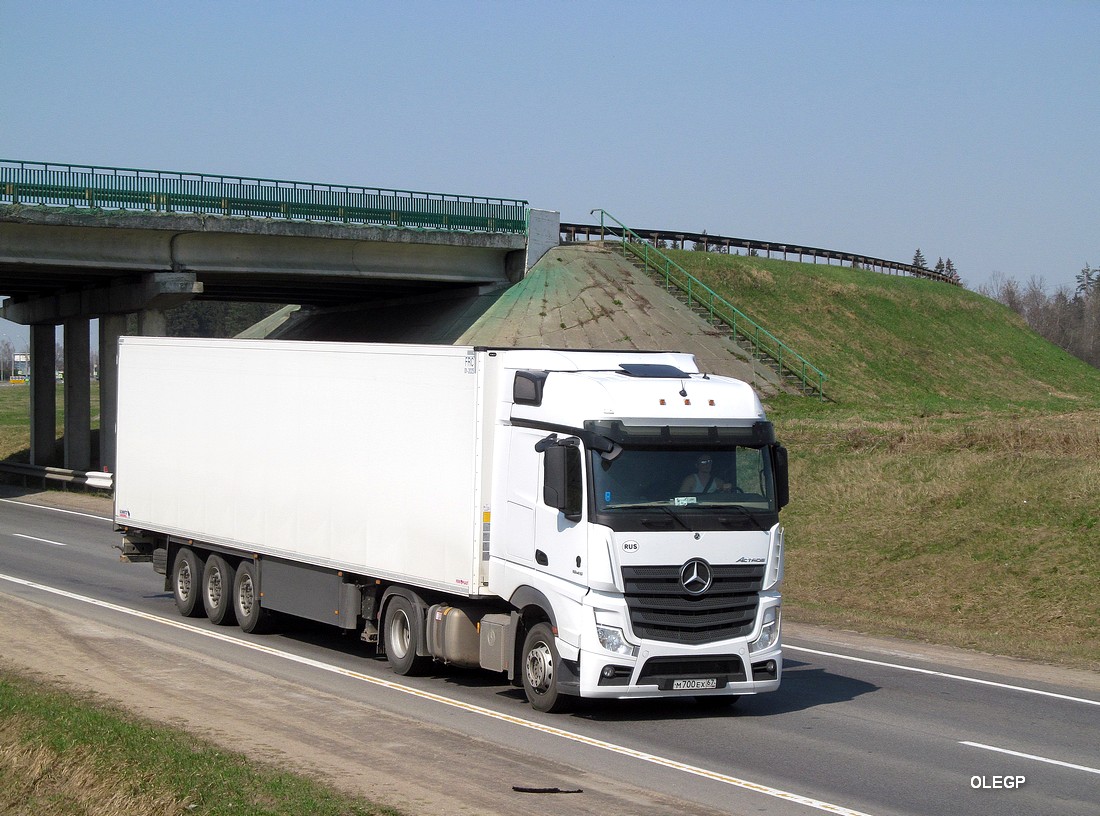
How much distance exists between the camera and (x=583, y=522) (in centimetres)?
1138

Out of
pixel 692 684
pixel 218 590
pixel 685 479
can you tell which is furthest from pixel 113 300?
pixel 692 684

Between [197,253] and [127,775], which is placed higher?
[197,253]

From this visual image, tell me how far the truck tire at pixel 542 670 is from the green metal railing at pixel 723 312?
3191cm

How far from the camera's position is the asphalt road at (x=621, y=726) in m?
9.09


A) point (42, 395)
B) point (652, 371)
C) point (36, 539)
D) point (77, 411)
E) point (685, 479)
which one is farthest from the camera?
point (42, 395)

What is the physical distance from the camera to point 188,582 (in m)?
17.7

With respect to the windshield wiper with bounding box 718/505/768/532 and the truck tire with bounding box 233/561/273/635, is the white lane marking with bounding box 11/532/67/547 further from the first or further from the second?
the windshield wiper with bounding box 718/505/768/532

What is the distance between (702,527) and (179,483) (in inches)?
348

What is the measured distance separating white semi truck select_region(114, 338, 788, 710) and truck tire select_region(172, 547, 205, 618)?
1.71 meters

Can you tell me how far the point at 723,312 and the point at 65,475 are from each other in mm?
24625

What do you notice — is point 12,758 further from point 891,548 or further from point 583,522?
point 891,548

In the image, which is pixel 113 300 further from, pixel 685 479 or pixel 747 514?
pixel 747 514

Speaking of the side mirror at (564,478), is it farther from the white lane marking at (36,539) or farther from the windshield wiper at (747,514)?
the white lane marking at (36,539)

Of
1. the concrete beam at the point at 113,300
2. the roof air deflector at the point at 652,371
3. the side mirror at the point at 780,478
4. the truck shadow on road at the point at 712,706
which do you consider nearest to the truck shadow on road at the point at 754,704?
the truck shadow on road at the point at 712,706
